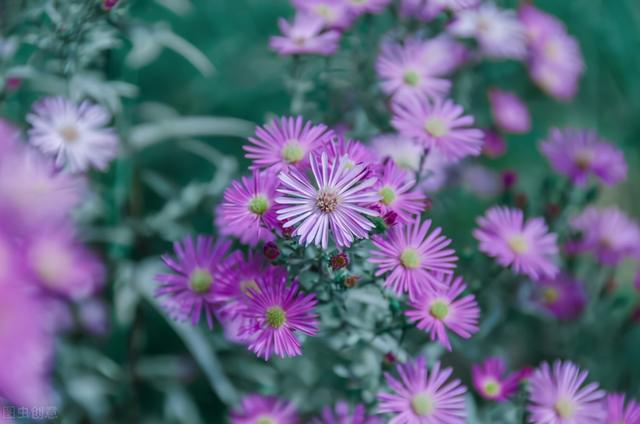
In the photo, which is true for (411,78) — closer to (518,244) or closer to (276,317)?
(518,244)

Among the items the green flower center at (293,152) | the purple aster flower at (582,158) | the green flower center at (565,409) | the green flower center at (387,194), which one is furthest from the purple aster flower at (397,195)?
the purple aster flower at (582,158)

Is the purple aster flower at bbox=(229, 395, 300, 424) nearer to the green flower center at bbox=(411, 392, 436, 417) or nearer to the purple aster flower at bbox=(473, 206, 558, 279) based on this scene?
the green flower center at bbox=(411, 392, 436, 417)

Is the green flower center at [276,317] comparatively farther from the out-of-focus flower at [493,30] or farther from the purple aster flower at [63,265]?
the out-of-focus flower at [493,30]

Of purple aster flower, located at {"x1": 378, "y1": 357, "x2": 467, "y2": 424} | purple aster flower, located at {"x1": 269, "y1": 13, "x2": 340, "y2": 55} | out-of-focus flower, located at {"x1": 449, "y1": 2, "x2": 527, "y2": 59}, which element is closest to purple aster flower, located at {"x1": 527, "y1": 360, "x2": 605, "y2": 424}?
Answer: purple aster flower, located at {"x1": 378, "y1": 357, "x2": 467, "y2": 424}

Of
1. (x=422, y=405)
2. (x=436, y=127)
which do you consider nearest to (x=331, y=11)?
(x=436, y=127)

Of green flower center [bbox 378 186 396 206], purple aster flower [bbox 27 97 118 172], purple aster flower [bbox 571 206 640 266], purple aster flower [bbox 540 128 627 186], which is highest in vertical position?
purple aster flower [bbox 540 128 627 186]

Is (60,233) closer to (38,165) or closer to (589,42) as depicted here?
(38,165)

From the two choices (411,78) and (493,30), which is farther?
(493,30)
